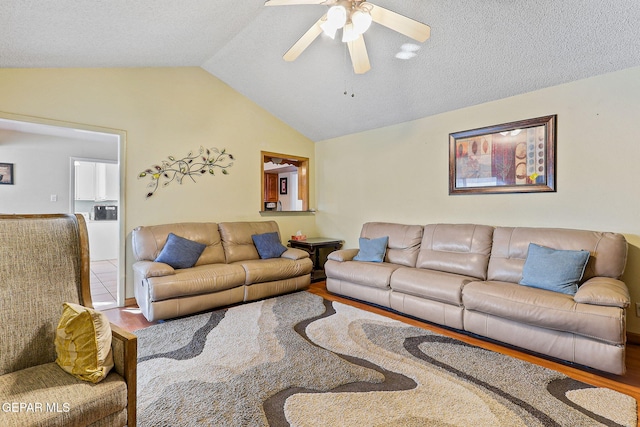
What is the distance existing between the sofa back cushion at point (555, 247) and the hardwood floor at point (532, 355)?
68cm

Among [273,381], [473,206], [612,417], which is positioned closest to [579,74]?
[473,206]

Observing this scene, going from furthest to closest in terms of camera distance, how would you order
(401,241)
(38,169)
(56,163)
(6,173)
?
(56,163) < (38,169) < (6,173) < (401,241)

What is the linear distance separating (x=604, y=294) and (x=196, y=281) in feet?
11.4

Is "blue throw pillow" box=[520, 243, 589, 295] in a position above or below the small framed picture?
below

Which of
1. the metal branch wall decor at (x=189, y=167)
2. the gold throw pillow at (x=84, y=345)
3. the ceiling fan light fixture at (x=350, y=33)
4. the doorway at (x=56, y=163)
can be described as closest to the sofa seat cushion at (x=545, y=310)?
the ceiling fan light fixture at (x=350, y=33)

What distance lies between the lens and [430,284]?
10.2 ft

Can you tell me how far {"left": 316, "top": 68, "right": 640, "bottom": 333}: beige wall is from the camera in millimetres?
2801

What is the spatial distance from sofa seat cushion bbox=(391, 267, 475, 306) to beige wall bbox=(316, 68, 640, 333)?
1.09 meters

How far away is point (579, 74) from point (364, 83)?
210 cm

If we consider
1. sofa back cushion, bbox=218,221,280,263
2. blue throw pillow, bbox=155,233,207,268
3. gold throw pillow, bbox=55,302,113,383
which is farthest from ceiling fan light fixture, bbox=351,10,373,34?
sofa back cushion, bbox=218,221,280,263

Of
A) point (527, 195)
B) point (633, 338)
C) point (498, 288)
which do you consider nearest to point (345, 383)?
point (498, 288)

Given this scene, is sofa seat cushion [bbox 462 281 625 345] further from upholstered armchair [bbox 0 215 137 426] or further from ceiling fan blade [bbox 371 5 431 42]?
upholstered armchair [bbox 0 215 137 426]

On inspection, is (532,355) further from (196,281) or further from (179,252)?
(179,252)

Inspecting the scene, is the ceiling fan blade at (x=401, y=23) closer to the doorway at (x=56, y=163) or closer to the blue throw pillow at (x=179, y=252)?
the blue throw pillow at (x=179, y=252)
